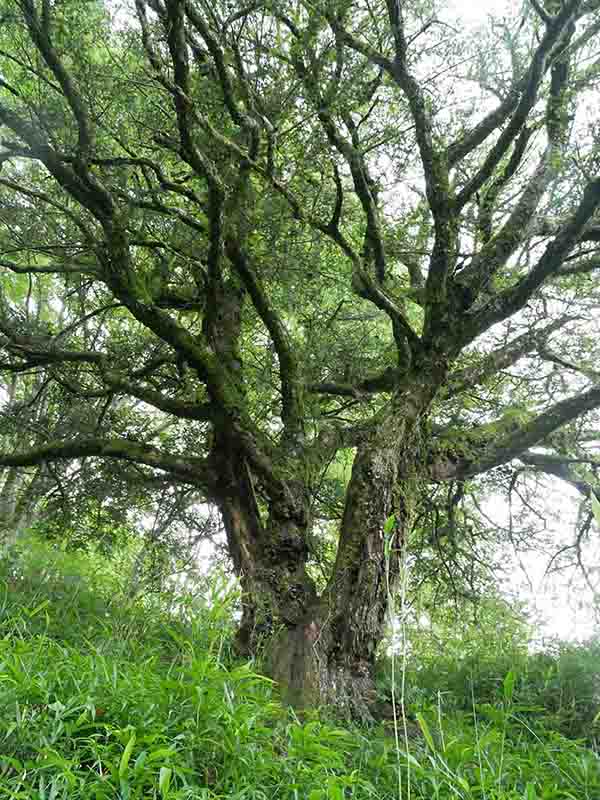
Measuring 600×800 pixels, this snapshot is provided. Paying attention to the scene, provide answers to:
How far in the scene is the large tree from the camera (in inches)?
194

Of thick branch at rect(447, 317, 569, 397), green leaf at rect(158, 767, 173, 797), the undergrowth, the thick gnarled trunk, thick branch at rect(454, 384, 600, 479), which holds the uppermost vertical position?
thick branch at rect(447, 317, 569, 397)

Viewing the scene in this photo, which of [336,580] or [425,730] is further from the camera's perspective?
[336,580]

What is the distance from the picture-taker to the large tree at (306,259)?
492 cm

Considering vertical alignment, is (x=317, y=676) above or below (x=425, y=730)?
above

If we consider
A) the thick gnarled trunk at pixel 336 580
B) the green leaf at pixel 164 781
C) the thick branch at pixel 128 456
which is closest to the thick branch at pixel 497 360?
the thick gnarled trunk at pixel 336 580

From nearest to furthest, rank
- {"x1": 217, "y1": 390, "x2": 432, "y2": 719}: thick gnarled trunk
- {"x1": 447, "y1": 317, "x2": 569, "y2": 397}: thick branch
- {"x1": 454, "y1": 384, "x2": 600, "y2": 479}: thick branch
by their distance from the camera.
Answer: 1. {"x1": 217, "y1": 390, "x2": 432, "y2": 719}: thick gnarled trunk
2. {"x1": 454, "y1": 384, "x2": 600, "y2": 479}: thick branch
3. {"x1": 447, "y1": 317, "x2": 569, "y2": 397}: thick branch

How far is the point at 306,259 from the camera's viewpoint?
636 centimetres

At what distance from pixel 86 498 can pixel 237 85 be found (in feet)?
14.0

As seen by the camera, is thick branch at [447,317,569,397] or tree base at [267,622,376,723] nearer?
tree base at [267,622,376,723]

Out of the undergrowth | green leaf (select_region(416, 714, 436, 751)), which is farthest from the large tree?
green leaf (select_region(416, 714, 436, 751))

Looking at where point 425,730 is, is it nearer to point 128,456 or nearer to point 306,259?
point 128,456

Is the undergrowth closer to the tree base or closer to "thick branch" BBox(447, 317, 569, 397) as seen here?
the tree base

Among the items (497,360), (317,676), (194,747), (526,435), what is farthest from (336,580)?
(497,360)

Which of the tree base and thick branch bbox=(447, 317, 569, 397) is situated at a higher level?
thick branch bbox=(447, 317, 569, 397)
